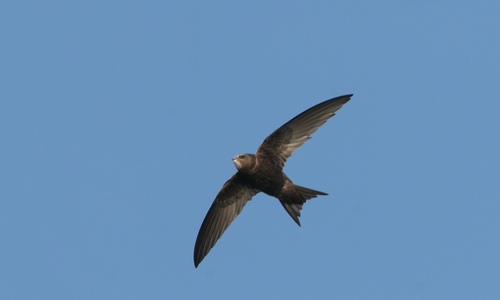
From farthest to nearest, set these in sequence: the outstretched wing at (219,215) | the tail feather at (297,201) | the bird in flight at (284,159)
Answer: the outstretched wing at (219,215), the tail feather at (297,201), the bird in flight at (284,159)

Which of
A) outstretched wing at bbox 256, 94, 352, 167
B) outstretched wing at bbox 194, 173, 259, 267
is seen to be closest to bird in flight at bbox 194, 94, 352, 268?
outstretched wing at bbox 256, 94, 352, 167

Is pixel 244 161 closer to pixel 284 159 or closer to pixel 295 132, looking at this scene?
pixel 284 159

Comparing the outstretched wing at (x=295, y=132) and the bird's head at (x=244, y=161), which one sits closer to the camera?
the bird's head at (x=244, y=161)

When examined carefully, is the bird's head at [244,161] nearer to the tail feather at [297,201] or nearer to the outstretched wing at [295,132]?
the outstretched wing at [295,132]

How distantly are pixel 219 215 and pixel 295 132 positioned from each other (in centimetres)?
218

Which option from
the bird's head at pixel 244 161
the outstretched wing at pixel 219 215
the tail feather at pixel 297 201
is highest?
the bird's head at pixel 244 161

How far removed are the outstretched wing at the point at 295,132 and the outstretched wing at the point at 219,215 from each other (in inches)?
40.7

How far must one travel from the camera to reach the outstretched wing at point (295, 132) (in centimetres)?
1216

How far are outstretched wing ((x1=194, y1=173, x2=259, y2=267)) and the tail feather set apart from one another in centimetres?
82

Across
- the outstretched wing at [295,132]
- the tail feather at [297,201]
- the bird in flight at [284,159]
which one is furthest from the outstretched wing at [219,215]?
the outstretched wing at [295,132]

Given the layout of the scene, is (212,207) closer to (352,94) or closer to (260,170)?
(260,170)

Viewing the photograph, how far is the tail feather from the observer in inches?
480

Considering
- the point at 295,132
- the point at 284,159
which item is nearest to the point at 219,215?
the point at 284,159

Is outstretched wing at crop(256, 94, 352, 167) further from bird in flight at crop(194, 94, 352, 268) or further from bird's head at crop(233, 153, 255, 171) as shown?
bird's head at crop(233, 153, 255, 171)
